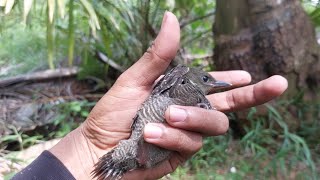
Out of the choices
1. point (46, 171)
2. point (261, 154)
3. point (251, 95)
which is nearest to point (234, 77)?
point (251, 95)

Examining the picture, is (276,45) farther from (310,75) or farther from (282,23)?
(310,75)

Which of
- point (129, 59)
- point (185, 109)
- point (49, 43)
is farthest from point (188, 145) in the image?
point (129, 59)

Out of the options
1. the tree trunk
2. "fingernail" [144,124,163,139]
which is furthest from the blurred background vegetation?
"fingernail" [144,124,163,139]

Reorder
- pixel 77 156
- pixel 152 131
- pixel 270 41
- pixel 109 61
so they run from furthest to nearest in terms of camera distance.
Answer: pixel 109 61, pixel 270 41, pixel 77 156, pixel 152 131

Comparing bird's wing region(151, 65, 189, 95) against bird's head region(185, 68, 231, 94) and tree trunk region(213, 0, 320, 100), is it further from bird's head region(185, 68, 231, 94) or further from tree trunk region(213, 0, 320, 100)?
tree trunk region(213, 0, 320, 100)

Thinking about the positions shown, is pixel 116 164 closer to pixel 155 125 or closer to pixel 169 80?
pixel 155 125

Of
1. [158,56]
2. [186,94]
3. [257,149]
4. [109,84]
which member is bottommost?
[257,149]

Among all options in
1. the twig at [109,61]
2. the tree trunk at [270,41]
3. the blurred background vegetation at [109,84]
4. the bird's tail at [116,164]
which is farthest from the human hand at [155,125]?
the twig at [109,61]
